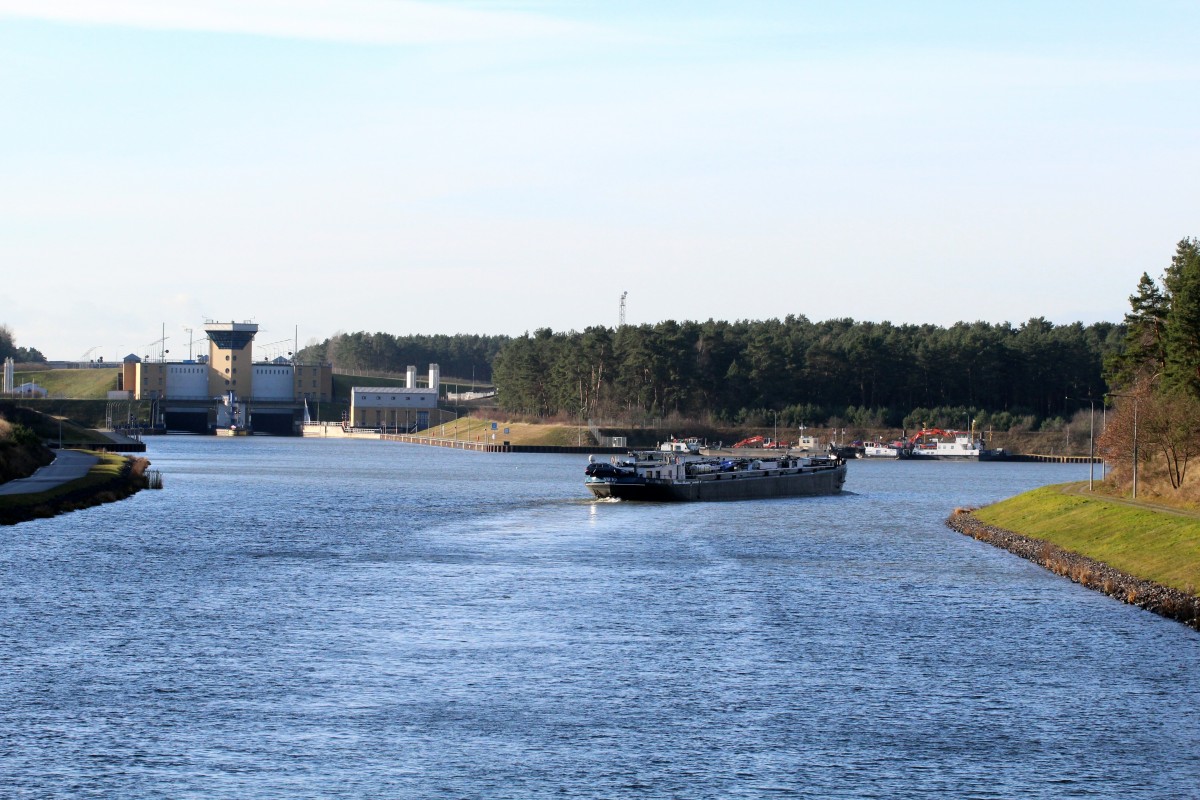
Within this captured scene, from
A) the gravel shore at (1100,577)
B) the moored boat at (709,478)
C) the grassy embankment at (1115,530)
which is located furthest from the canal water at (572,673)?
the moored boat at (709,478)

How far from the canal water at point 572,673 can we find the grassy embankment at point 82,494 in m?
9.88

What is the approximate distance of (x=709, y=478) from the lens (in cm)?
11250

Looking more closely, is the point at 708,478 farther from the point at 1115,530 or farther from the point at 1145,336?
the point at 1115,530

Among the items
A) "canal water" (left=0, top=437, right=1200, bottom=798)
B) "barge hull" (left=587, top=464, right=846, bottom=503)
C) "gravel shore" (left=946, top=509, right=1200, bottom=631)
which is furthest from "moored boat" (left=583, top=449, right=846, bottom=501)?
"canal water" (left=0, top=437, right=1200, bottom=798)

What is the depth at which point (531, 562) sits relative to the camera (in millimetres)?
61531

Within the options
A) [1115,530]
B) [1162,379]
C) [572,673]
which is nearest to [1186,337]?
[1162,379]

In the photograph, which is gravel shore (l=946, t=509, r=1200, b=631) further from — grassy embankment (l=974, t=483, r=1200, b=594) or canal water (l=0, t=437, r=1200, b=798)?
canal water (l=0, t=437, r=1200, b=798)

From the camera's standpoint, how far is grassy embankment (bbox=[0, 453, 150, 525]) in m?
76.7

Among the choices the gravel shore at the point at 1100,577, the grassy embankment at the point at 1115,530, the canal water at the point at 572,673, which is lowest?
the canal water at the point at 572,673

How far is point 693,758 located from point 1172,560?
30.4 m

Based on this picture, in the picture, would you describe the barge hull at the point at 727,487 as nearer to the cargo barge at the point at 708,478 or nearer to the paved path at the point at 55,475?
the cargo barge at the point at 708,478

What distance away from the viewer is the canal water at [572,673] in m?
27.0

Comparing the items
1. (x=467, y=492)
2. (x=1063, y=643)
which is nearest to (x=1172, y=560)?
(x=1063, y=643)

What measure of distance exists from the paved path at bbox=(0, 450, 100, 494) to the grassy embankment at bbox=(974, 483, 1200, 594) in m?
57.3
